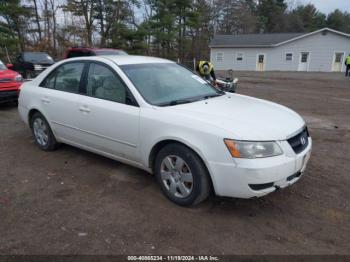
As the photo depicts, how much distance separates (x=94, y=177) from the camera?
433cm

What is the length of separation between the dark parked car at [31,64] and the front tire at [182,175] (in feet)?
42.8

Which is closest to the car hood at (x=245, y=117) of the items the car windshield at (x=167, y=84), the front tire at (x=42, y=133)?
the car windshield at (x=167, y=84)

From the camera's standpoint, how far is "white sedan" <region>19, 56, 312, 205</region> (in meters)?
3.06

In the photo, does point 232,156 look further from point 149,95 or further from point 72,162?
point 72,162

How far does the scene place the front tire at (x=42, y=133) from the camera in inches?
202

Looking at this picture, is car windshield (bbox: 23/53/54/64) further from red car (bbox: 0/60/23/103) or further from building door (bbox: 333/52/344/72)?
building door (bbox: 333/52/344/72)

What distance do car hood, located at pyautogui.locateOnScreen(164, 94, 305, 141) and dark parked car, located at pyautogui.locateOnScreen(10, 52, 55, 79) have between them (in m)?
12.9

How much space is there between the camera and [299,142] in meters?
3.41

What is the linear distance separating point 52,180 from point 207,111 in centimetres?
232

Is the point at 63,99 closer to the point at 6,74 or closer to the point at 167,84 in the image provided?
the point at 167,84

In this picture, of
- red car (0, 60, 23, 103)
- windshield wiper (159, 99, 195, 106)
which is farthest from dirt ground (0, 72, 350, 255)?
red car (0, 60, 23, 103)

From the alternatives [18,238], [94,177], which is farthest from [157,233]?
[94,177]

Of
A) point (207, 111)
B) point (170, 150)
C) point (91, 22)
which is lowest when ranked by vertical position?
point (170, 150)

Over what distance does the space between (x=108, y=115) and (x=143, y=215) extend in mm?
1337
